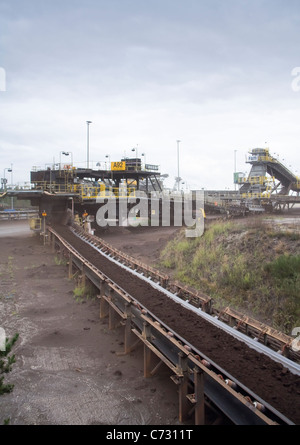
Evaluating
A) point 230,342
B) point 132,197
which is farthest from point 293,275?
point 132,197

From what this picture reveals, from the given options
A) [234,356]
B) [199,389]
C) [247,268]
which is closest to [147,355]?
[234,356]

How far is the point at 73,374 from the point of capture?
21.3 feet

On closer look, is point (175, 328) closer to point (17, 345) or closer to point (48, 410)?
point (48, 410)

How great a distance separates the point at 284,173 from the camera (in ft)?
126

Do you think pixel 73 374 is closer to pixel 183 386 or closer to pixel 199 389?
pixel 183 386

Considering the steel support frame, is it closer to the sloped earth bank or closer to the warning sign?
the sloped earth bank

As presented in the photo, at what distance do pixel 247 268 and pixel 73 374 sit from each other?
681 cm

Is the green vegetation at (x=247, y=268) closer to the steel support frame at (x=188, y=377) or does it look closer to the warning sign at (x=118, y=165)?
the steel support frame at (x=188, y=377)

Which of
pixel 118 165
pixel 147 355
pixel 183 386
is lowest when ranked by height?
pixel 147 355

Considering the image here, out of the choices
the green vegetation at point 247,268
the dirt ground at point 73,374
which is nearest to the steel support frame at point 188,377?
the dirt ground at point 73,374

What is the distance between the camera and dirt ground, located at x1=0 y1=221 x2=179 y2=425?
5.27 metres

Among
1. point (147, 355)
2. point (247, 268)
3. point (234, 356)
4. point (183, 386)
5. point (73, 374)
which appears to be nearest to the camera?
point (183, 386)

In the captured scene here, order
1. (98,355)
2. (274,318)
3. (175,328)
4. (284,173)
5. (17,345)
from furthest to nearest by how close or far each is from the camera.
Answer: (284,173) < (274,318) < (17,345) < (98,355) < (175,328)
